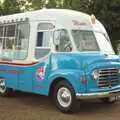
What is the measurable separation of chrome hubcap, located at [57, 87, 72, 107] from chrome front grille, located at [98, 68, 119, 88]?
89 cm

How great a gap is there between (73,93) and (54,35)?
74.8 inches

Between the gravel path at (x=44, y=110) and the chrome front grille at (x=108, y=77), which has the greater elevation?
the chrome front grille at (x=108, y=77)

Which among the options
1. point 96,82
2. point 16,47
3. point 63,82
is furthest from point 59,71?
point 16,47

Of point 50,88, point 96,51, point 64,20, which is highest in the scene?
point 64,20

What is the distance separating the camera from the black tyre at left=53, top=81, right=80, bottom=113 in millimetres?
10516

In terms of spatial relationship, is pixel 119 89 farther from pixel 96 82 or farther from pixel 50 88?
pixel 50 88

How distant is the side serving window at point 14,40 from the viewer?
12.4 meters

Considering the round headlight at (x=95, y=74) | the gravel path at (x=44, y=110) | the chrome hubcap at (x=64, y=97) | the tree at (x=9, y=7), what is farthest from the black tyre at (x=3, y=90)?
the tree at (x=9, y=7)

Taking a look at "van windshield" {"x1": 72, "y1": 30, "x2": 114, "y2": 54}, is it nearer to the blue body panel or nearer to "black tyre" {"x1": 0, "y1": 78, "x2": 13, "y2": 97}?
the blue body panel

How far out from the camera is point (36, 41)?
11.8m

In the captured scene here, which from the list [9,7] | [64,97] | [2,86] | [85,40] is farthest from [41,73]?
[9,7]

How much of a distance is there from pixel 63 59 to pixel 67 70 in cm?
38

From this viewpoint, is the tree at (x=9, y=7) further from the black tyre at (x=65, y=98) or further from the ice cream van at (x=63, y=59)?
the black tyre at (x=65, y=98)

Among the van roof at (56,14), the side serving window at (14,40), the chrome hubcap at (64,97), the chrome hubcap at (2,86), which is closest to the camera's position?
the chrome hubcap at (64,97)
